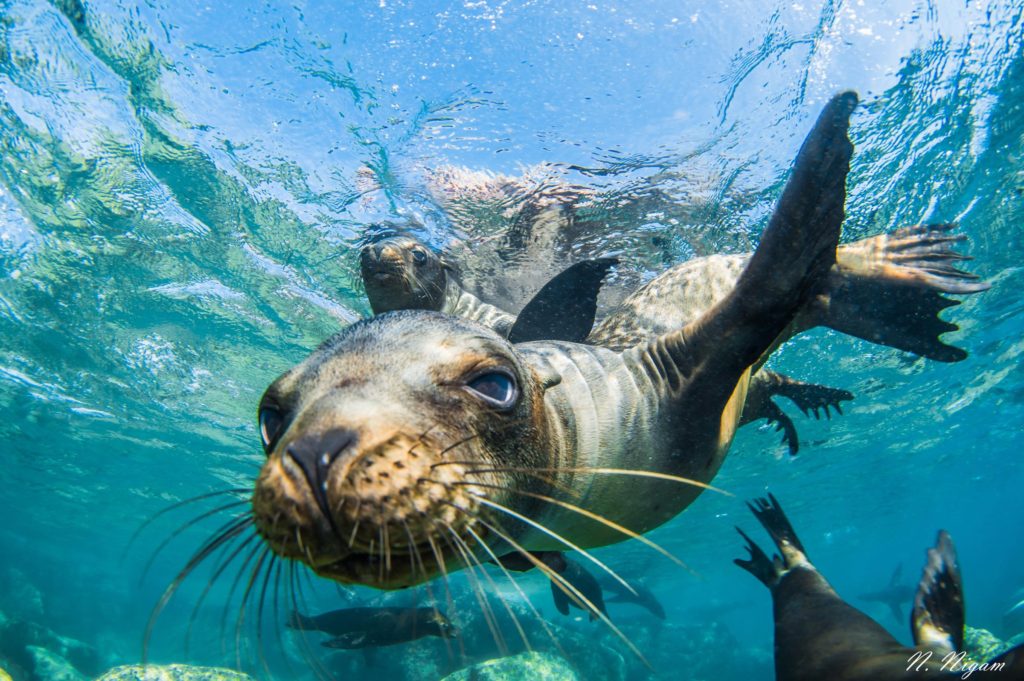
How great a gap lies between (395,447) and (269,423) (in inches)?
32.4

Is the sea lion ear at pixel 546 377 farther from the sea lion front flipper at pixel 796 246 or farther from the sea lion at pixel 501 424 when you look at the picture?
the sea lion front flipper at pixel 796 246

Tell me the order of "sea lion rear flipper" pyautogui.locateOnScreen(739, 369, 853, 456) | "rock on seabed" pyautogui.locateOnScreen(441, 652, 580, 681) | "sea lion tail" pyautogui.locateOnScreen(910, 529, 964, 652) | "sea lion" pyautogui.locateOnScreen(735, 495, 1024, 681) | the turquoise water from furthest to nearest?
"rock on seabed" pyautogui.locateOnScreen(441, 652, 580, 681) < the turquoise water < "sea lion rear flipper" pyautogui.locateOnScreen(739, 369, 853, 456) < "sea lion tail" pyautogui.locateOnScreen(910, 529, 964, 652) < "sea lion" pyautogui.locateOnScreen(735, 495, 1024, 681)

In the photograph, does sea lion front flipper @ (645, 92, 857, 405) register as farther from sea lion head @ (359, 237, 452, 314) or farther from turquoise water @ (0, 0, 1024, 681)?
sea lion head @ (359, 237, 452, 314)

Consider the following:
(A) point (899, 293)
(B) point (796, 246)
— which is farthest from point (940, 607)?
(B) point (796, 246)

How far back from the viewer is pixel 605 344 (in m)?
4.07

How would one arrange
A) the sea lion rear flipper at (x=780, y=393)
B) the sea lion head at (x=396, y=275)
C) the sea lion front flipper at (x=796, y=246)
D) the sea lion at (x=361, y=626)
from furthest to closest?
the sea lion at (x=361, y=626) → the sea lion head at (x=396, y=275) → the sea lion rear flipper at (x=780, y=393) → the sea lion front flipper at (x=796, y=246)

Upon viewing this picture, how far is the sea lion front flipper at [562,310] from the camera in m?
4.10

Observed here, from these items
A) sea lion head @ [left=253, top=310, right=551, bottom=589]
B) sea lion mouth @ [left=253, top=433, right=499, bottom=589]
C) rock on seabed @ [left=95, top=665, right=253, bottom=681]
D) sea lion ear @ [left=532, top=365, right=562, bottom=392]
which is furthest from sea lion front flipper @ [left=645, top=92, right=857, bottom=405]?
rock on seabed @ [left=95, top=665, right=253, bottom=681]

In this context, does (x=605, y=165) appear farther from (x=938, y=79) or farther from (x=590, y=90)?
(x=938, y=79)

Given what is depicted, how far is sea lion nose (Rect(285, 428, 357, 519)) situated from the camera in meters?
1.30

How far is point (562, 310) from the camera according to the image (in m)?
4.19

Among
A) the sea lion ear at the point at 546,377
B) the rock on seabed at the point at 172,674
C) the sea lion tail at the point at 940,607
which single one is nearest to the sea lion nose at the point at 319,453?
the sea lion ear at the point at 546,377

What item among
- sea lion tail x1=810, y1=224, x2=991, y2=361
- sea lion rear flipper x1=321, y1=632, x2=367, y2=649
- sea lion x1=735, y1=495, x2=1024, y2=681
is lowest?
sea lion x1=735, y1=495, x2=1024, y2=681

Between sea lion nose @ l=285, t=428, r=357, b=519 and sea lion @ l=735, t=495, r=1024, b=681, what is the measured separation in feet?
7.17
